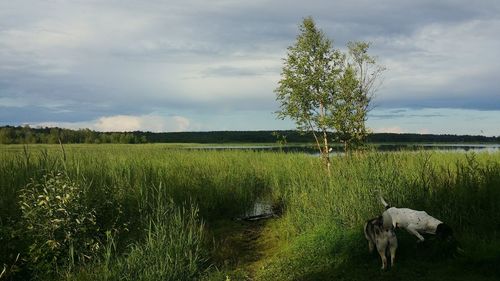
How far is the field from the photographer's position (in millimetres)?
6762

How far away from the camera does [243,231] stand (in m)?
10.6

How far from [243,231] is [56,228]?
15.0 feet

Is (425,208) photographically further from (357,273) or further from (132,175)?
(132,175)

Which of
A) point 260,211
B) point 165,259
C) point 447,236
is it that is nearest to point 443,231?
point 447,236

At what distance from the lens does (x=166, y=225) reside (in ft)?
25.2

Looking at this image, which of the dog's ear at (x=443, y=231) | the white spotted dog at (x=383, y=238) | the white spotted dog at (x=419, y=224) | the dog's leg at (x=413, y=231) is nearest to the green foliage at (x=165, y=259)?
the white spotted dog at (x=383, y=238)

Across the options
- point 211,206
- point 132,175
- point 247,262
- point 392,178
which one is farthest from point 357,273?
point 132,175

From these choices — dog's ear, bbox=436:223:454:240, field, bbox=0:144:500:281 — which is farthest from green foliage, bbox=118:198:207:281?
dog's ear, bbox=436:223:454:240

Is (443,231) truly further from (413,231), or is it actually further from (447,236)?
(413,231)

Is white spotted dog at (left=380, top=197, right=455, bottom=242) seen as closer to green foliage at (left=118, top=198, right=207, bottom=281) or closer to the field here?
the field

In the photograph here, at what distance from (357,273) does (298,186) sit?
4561 mm

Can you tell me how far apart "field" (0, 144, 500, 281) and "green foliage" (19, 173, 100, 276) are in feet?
0.07

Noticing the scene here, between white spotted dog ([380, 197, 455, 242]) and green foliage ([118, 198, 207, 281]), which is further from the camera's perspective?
white spotted dog ([380, 197, 455, 242])

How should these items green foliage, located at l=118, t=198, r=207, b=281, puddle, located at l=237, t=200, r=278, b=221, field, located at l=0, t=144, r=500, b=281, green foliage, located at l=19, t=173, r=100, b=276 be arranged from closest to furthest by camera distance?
green foliage, located at l=118, t=198, r=207, b=281
field, located at l=0, t=144, r=500, b=281
green foliage, located at l=19, t=173, r=100, b=276
puddle, located at l=237, t=200, r=278, b=221
